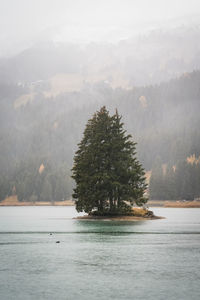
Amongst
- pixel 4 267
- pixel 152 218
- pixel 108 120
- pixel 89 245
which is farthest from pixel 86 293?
pixel 152 218

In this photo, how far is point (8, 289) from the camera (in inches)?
1045

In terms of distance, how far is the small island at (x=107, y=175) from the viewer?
90.9 m

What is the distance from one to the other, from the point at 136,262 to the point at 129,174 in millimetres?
54366

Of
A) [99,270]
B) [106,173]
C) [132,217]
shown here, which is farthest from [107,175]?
[99,270]

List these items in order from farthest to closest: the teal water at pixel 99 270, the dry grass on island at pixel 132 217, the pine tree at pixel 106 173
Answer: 1. the dry grass on island at pixel 132 217
2. the pine tree at pixel 106 173
3. the teal water at pixel 99 270

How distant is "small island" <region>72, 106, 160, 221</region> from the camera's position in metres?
90.9

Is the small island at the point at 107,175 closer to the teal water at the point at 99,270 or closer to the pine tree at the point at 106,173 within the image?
the pine tree at the point at 106,173

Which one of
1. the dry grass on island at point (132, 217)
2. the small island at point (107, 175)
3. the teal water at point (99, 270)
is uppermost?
the small island at point (107, 175)

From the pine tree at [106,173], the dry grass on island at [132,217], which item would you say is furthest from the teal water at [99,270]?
the dry grass on island at [132,217]

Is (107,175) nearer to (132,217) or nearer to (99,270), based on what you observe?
(132,217)

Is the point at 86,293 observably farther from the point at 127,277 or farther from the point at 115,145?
the point at 115,145

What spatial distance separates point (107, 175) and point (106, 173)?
1.56 ft

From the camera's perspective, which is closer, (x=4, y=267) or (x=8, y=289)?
(x=8, y=289)

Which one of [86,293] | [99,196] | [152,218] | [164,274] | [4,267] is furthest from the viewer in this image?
[152,218]
